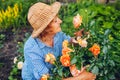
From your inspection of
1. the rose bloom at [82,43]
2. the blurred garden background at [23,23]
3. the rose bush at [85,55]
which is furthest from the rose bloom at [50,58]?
the blurred garden background at [23,23]

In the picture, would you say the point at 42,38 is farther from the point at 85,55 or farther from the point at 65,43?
the point at 85,55

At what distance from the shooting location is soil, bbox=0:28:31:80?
18.7 feet

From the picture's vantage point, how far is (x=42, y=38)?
14.1ft

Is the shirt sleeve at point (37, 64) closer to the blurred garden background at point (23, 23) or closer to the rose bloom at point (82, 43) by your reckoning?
the rose bloom at point (82, 43)

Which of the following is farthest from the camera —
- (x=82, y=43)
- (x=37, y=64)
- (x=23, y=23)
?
(x=23, y=23)

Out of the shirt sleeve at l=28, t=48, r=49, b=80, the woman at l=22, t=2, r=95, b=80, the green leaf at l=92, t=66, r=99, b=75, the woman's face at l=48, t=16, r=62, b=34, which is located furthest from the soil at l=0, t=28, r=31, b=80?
the green leaf at l=92, t=66, r=99, b=75

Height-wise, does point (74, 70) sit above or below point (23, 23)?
above

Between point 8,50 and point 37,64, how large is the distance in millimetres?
1979

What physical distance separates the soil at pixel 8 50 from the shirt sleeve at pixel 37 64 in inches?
52.3

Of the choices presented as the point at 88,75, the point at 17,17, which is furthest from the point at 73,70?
the point at 17,17

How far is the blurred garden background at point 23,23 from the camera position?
550cm

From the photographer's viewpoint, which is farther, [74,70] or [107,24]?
[107,24]

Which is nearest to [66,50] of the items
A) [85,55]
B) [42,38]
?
[85,55]

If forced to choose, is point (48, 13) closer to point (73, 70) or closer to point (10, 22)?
point (73, 70)
